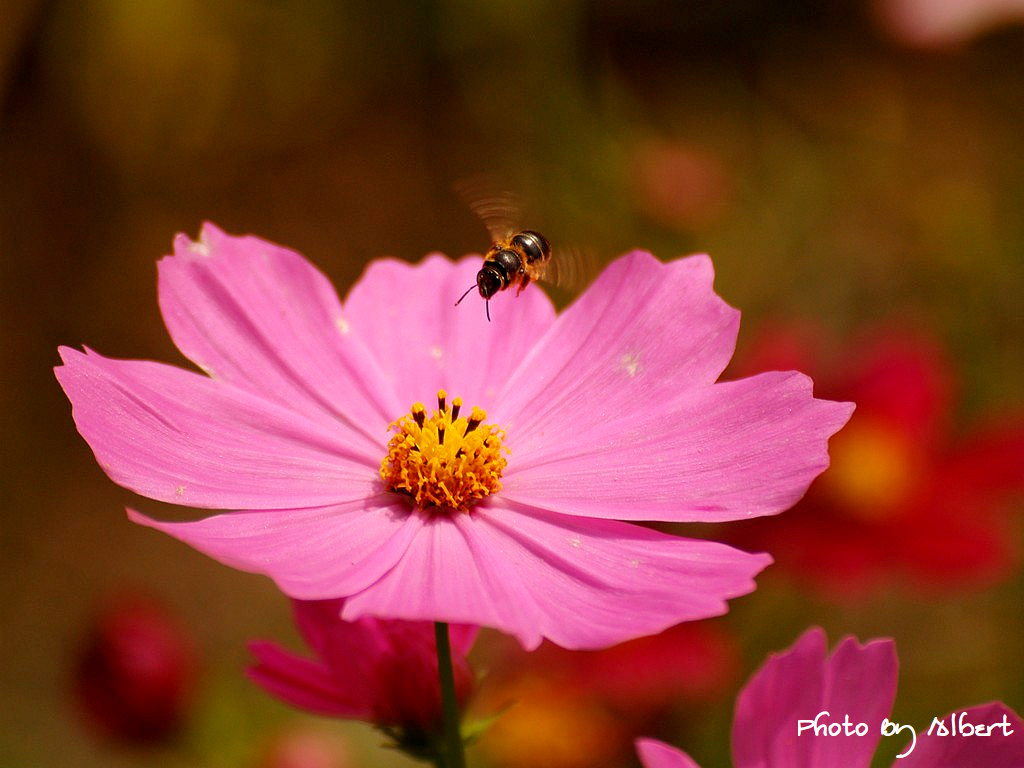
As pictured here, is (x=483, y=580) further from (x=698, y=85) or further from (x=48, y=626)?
(x=698, y=85)

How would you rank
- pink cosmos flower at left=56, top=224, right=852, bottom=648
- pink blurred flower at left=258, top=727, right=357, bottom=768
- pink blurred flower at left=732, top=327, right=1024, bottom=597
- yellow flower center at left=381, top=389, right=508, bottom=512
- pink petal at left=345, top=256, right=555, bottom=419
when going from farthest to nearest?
pink blurred flower at left=732, top=327, right=1024, bottom=597 < pink blurred flower at left=258, top=727, right=357, bottom=768 < pink petal at left=345, top=256, right=555, bottom=419 < yellow flower center at left=381, top=389, right=508, bottom=512 < pink cosmos flower at left=56, top=224, right=852, bottom=648

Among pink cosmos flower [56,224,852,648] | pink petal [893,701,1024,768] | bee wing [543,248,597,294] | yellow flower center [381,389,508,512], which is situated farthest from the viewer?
bee wing [543,248,597,294]

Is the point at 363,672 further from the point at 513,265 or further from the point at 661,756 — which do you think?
the point at 513,265

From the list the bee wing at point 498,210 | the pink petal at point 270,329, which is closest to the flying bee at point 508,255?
the bee wing at point 498,210

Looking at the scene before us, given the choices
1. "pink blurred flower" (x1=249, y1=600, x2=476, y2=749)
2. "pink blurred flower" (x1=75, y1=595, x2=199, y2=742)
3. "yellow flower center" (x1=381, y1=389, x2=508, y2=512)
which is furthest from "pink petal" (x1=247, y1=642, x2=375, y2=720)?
"pink blurred flower" (x1=75, y1=595, x2=199, y2=742)

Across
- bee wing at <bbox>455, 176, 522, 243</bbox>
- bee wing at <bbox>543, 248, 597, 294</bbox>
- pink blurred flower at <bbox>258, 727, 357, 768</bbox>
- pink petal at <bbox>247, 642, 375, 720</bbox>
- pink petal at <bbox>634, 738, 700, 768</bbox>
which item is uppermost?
bee wing at <bbox>455, 176, 522, 243</bbox>

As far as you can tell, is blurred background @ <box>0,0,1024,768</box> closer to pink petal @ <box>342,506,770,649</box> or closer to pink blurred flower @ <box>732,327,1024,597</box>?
pink blurred flower @ <box>732,327,1024,597</box>

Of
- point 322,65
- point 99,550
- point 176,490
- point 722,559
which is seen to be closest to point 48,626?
point 99,550

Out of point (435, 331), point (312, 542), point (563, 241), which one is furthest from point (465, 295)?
point (563, 241)

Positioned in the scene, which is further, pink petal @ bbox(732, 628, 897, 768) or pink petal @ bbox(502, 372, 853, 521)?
pink petal @ bbox(502, 372, 853, 521)
